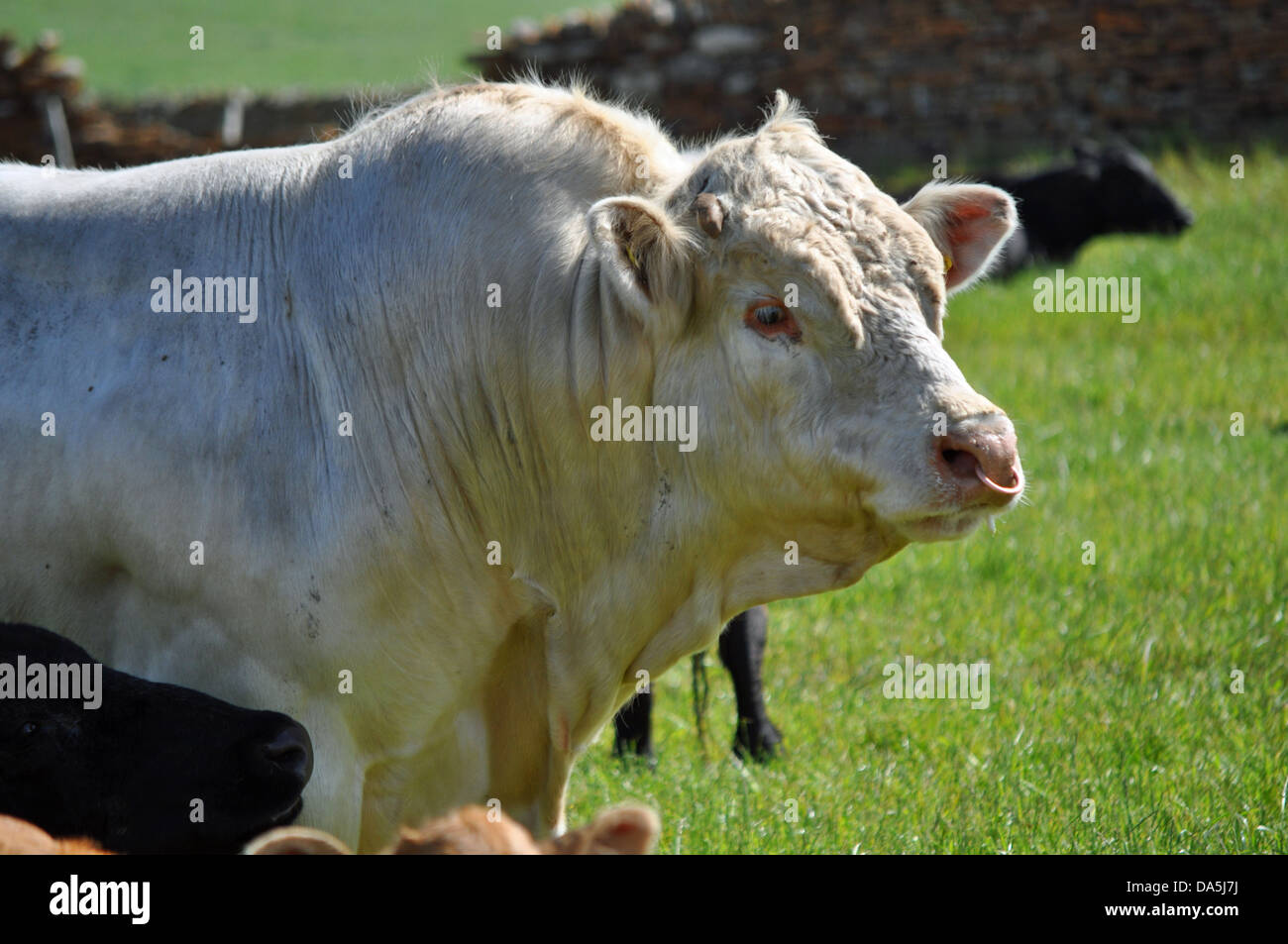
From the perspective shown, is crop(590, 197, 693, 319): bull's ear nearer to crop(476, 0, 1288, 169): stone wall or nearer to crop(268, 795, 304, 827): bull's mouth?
crop(268, 795, 304, 827): bull's mouth

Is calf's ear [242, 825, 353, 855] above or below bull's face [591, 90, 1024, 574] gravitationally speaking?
below

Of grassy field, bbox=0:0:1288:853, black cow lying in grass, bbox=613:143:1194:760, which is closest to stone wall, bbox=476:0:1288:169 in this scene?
black cow lying in grass, bbox=613:143:1194:760

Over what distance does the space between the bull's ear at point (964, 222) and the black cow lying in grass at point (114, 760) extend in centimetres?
232

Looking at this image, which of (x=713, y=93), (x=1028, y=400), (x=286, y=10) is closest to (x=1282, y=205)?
(x=1028, y=400)

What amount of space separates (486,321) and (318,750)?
1.26 metres

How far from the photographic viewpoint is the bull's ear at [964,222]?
4.36 meters

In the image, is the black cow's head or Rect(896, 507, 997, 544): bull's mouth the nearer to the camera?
Rect(896, 507, 997, 544): bull's mouth

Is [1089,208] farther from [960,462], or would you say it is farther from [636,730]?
[960,462]

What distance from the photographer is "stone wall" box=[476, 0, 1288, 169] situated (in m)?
17.8

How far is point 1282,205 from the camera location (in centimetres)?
1459

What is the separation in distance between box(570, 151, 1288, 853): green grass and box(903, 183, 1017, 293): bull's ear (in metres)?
1.93

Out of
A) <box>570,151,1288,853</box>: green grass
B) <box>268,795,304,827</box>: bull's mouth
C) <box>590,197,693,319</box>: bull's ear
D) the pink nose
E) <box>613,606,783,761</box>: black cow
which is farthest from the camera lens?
<box>613,606,783,761</box>: black cow

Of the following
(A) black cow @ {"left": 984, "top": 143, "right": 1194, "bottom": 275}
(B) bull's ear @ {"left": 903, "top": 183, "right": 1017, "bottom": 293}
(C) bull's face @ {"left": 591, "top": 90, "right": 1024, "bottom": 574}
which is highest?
(A) black cow @ {"left": 984, "top": 143, "right": 1194, "bottom": 275}

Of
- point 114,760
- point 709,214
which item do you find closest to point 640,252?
point 709,214
